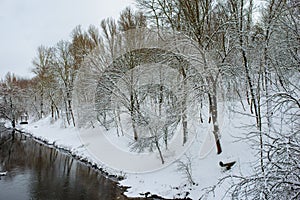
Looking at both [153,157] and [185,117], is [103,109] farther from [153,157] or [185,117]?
[185,117]

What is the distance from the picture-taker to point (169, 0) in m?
12.6

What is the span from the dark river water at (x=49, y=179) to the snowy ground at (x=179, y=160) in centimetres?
94

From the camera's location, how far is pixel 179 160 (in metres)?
11.8

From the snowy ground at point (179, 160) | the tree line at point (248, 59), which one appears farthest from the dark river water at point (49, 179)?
the tree line at point (248, 59)

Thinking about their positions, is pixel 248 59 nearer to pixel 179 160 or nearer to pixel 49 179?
pixel 179 160

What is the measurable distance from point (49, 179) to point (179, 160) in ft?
23.3

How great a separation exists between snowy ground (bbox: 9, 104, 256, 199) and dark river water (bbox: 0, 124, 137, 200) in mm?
940

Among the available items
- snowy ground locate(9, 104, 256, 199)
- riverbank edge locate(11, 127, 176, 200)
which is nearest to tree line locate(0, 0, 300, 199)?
snowy ground locate(9, 104, 256, 199)

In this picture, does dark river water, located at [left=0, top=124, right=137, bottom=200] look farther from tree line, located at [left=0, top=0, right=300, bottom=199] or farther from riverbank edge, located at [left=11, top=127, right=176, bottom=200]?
tree line, located at [left=0, top=0, right=300, bottom=199]

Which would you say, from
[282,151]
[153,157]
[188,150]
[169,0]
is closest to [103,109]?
[153,157]

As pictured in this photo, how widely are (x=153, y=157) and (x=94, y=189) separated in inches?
135

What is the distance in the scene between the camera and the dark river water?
1141 centimetres

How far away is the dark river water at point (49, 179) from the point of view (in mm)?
11414

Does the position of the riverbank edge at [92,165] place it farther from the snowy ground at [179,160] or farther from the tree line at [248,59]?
the tree line at [248,59]
